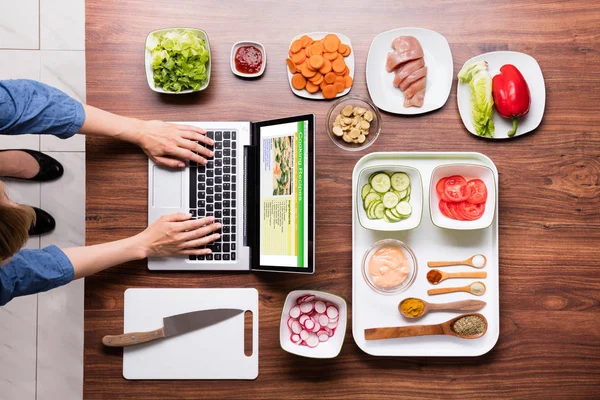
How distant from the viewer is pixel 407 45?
1.28 metres

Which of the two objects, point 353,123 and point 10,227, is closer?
point 10,227

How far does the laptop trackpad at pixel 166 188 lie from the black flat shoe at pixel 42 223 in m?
0.76

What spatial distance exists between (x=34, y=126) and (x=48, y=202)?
0.77 m

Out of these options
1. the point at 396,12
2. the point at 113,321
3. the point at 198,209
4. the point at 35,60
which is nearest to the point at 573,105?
the point at 396,12

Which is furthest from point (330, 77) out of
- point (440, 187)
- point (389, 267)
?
point (389, 267)

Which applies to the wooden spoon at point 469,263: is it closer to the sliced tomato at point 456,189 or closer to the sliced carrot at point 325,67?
the sliced tomato at point 456,189

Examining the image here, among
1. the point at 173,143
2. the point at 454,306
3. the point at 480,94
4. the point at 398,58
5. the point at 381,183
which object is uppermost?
the point at 398,58

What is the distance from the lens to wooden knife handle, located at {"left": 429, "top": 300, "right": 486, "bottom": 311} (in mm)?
1282

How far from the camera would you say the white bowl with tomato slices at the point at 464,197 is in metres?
1.23

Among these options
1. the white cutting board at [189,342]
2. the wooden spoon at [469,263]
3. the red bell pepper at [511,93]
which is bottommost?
the white cutting board at [189,342]

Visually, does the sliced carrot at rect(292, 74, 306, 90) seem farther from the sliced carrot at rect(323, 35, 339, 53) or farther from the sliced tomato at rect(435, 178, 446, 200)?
the sliced tomato at rect(435, 178, 446, 200)

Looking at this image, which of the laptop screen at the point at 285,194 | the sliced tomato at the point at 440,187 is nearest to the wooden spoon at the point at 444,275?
the sliced tomato at the point at 440,187

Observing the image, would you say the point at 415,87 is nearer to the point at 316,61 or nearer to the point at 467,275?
the point at 316,61

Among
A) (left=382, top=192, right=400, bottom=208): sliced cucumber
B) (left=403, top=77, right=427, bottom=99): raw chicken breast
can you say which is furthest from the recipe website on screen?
(left=403, top=77, right=427, bottom=99): raw chicken breast
